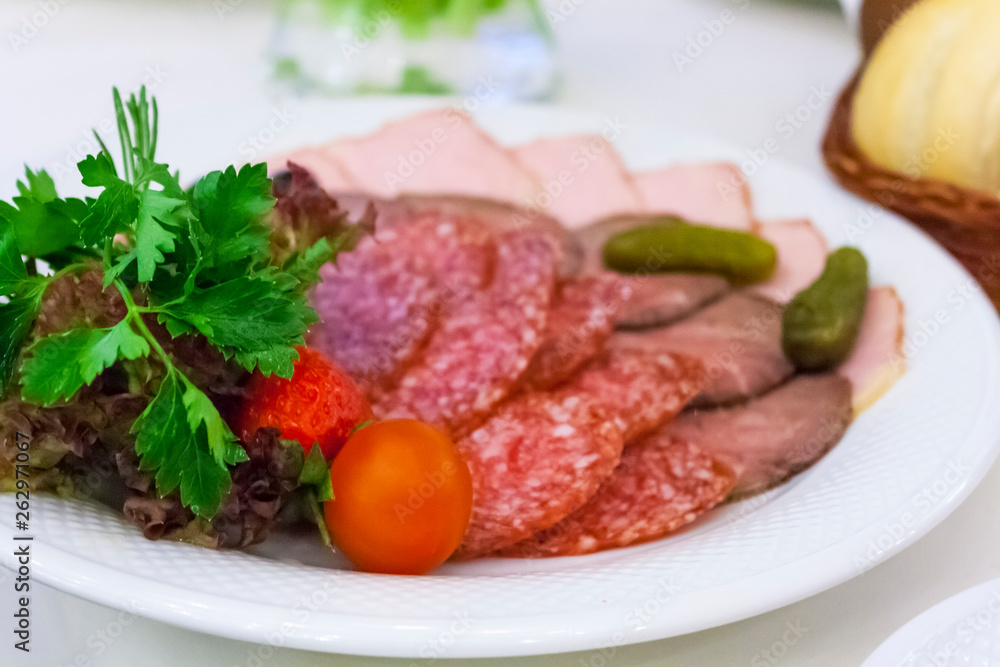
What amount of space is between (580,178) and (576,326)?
508 millimetres

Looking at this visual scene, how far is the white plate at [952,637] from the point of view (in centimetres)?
77

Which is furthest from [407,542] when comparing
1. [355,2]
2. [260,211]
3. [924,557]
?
[355,2]

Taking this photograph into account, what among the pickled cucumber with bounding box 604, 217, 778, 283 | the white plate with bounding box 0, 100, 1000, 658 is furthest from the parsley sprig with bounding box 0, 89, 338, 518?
the pickled cucumber with bounding box 604, 217, 778, 283

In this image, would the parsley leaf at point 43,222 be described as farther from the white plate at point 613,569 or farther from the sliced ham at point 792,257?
the sliced ham at point 792,257

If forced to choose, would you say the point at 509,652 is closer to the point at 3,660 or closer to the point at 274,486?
the point at 274,486

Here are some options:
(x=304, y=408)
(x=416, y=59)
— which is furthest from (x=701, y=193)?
(x=304, y=408)

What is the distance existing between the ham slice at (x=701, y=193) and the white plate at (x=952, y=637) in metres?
0.93

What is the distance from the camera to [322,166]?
172 centimetres

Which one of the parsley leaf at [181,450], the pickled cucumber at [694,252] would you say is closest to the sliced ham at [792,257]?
the pickled cucumber at [694,252]

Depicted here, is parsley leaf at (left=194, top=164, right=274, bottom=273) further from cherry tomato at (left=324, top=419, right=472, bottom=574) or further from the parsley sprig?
cherry tomato at (left=324, top=419, right=472, bottom=574)

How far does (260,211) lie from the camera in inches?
37.7

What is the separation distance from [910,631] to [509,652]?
37 cm

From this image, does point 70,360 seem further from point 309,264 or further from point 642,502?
point 642,502

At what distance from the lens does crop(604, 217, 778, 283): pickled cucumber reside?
1.53m
